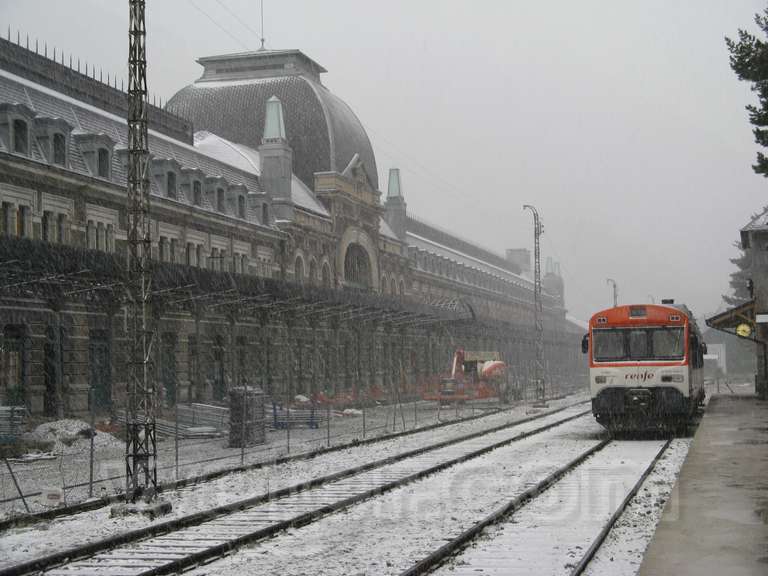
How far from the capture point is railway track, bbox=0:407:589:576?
11898mm

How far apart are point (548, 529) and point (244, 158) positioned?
49999 millimetres

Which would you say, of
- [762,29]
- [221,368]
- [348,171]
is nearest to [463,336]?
[348,171]

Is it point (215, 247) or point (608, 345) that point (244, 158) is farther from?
point (608, 345)

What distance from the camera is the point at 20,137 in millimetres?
35812

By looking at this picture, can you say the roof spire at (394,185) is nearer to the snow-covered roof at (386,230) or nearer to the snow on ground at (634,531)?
the snow-covered roof at (386,230)

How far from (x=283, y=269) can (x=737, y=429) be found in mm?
31284

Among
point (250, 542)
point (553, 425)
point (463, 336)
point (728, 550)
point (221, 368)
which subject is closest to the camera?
point (728, 550)

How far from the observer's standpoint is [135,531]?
45.0 feet

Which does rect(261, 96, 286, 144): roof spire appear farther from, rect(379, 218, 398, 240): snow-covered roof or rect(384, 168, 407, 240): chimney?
rect(384, 168, 407, 240): chimney

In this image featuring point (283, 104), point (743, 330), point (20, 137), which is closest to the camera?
point (20, 137)

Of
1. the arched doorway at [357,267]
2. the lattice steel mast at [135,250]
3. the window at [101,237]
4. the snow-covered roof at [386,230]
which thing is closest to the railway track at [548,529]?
the lattice steel mast at [135,250]

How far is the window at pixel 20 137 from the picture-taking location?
3556cm

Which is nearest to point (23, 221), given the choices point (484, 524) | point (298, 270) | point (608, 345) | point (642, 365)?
point (608, 345)

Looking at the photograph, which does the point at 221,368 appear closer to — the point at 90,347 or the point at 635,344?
the point at 90,347
